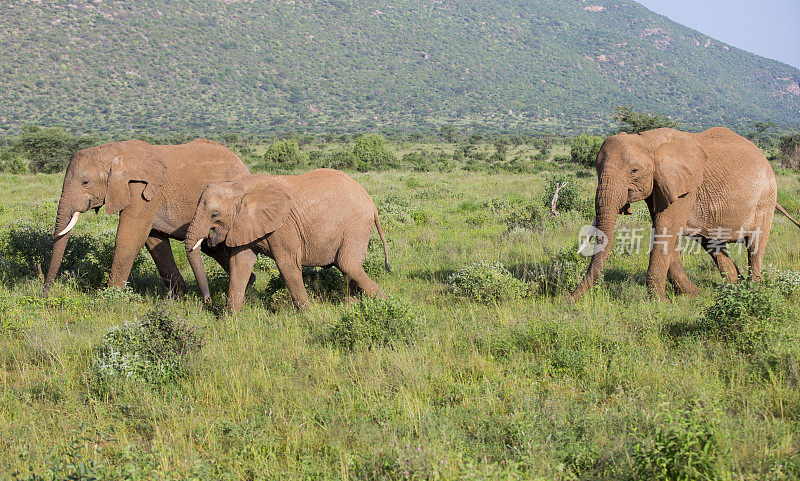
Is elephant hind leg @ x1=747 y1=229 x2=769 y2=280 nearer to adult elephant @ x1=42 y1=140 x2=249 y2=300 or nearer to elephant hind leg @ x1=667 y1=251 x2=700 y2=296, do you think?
elephant hind leg @ x1=667 y1=251 x2=700 y2=296

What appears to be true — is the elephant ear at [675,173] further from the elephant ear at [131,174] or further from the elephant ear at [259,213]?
the elephant ear at [131,174]

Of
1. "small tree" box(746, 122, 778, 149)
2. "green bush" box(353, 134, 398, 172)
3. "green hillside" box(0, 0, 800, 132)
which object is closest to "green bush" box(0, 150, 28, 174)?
"green bush" box(353, 134, 398, 172)

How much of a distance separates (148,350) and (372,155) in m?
31.3

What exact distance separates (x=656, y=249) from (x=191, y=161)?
251 inches

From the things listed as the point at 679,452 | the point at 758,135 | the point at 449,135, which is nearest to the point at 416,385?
the point at 679,452

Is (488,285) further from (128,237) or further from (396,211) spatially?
(396,211)

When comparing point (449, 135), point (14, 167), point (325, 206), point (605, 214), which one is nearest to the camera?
point (605, 214)

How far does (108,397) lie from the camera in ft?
16.0

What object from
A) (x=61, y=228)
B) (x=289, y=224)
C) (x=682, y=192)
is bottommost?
(x=61, y=228)

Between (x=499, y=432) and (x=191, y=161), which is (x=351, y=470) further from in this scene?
(x=191, y=161)

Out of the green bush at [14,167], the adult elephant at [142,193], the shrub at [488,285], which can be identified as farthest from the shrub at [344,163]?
the shrub at [488,285]

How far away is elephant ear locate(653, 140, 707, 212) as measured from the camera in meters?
6.71

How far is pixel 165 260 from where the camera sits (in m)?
8.34

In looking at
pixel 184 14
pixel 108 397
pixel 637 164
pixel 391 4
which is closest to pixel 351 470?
pixel 108 397
